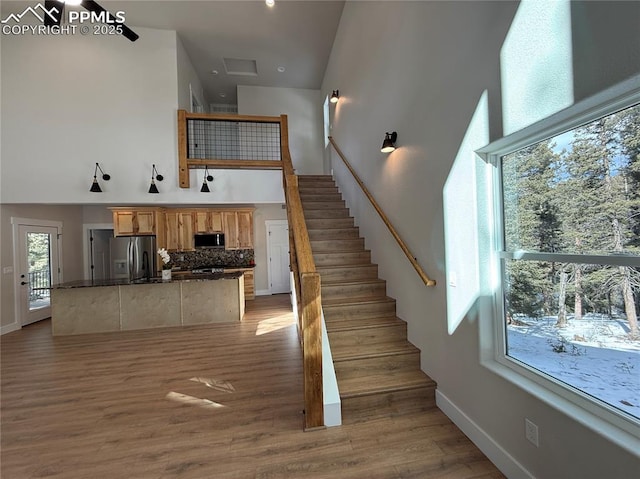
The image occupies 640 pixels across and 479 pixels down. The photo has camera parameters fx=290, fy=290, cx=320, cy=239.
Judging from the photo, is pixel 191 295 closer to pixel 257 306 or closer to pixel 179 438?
pixel 257 306

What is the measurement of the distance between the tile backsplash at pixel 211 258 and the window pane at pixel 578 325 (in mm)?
6607

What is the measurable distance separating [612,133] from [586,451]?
4.99 feet

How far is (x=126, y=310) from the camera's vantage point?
5.05 metres

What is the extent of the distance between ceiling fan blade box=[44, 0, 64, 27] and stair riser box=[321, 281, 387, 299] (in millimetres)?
3962

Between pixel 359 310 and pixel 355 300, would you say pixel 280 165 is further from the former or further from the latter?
pixel 359 310

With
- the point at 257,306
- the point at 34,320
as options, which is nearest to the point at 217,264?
the point at 257,306

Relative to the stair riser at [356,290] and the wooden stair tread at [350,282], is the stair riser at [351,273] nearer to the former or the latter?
the wooden stair tread at [350,282]

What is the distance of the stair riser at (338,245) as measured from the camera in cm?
416

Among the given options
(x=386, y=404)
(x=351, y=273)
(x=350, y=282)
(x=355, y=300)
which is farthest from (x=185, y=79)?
(x=386, y=404)

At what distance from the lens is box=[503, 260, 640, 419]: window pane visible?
4.44ft

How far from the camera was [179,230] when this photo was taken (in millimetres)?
7211

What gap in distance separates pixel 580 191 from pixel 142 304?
232 inches

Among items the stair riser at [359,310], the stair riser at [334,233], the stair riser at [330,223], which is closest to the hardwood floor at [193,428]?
the stair riser at [359,310]

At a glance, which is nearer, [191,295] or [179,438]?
[179,438]
